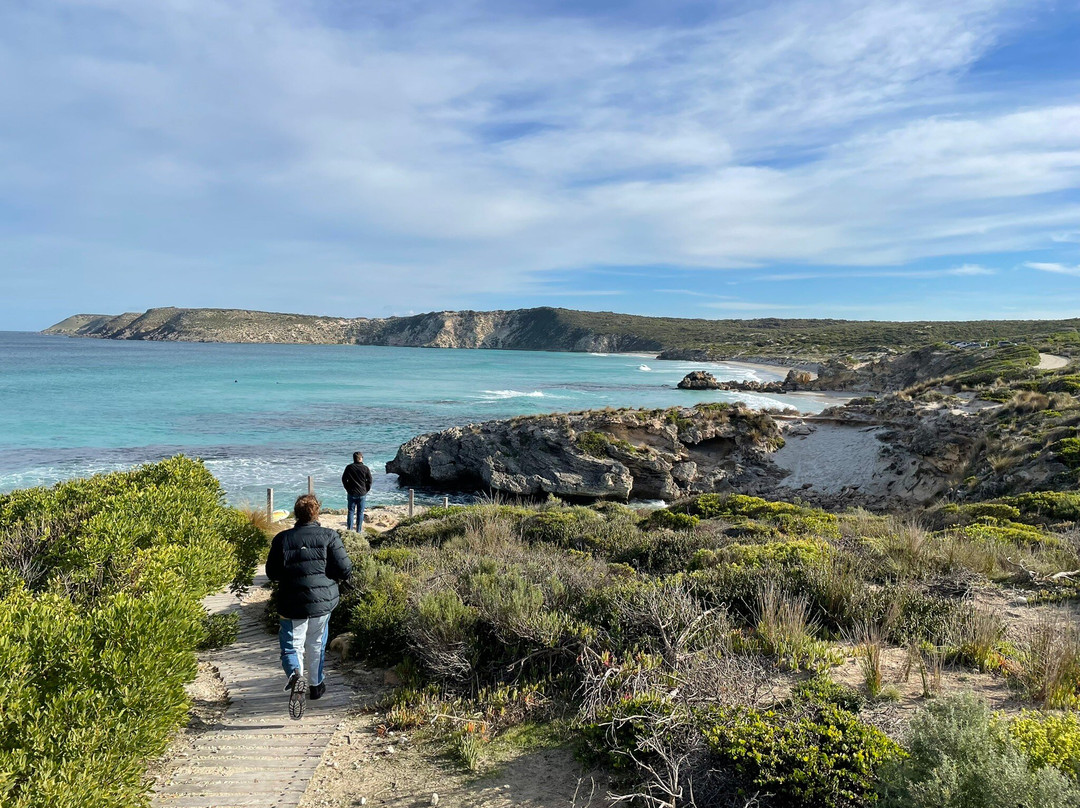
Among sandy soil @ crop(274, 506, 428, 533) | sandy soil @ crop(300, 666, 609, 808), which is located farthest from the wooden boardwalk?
sandy soil @ crop(274, 506, 428, 533)

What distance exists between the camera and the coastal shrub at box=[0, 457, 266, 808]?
3129mm

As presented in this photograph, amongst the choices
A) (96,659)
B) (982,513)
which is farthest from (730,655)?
(982,513)

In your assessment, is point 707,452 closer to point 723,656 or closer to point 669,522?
point 669,522

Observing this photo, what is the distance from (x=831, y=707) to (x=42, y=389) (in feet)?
209

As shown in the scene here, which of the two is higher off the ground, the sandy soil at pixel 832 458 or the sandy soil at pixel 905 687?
the sandy soil at pixel 905 687

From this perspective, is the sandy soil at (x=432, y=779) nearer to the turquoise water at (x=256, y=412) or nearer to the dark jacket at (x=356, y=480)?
the dark jacket at (x=356, y=480)

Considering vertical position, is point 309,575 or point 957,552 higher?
point 309,575

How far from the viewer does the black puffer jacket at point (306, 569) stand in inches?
195

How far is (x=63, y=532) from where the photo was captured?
6.27 m

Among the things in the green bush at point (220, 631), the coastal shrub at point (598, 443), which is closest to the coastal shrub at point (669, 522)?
the green bush at point (220, 631)

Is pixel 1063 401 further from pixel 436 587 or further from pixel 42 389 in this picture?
pixel 42 389

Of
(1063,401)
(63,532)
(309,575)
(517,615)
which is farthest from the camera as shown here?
(1063,401)

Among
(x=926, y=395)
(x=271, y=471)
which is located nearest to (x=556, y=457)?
(x=271, y=471)

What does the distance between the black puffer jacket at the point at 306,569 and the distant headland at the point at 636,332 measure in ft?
308
